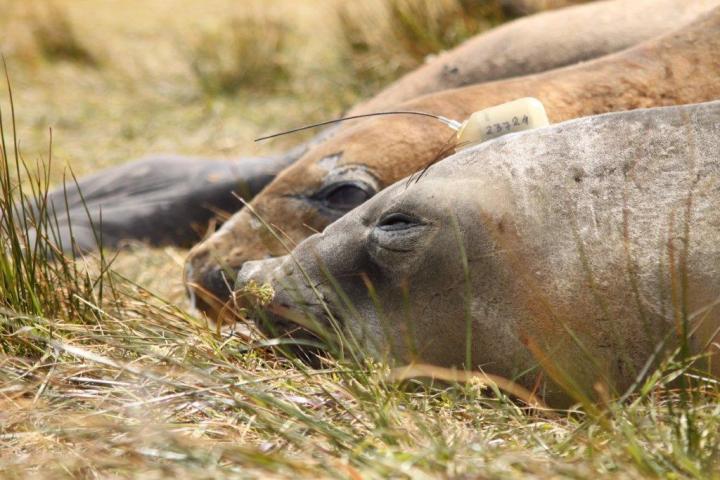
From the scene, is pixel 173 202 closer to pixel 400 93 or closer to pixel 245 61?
pixel 400 93

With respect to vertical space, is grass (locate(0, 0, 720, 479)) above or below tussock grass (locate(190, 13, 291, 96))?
below

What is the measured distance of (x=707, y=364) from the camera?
2.55 m

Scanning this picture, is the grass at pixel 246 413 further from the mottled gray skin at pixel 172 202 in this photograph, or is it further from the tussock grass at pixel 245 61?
the tussock grass at pixel 245 61

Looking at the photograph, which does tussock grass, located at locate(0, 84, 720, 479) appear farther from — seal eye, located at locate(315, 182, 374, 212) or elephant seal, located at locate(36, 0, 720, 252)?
elephant seal, located at locate(36, 0, 720, 252)

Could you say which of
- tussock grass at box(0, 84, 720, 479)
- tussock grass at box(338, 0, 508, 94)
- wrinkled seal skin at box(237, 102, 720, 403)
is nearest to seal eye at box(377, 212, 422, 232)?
wrinkled seal skin at box(237, 102, 720, 403)

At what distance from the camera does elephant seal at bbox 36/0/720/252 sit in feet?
17.8

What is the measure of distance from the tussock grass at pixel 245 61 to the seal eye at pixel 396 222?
19.4 feet

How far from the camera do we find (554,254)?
8.78 ft

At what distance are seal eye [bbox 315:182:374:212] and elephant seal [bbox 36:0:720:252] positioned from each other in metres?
1.13

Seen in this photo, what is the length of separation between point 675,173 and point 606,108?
4.32 feet

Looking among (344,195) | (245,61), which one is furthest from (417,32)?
(344,195)

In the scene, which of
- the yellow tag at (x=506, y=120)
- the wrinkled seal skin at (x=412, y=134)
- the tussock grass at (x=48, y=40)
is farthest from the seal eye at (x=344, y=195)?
the tussock grass at (x=48, y=40)

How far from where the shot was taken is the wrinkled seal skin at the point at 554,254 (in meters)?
2.57

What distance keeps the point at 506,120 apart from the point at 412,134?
3.28 ft
